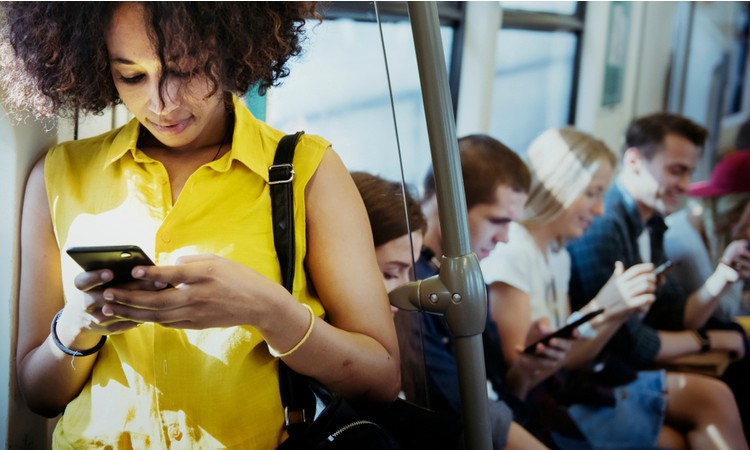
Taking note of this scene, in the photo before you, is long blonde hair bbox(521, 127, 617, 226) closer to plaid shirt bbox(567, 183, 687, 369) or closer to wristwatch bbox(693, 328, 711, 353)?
plaid shirt bbox(567, 183, 687, 369)

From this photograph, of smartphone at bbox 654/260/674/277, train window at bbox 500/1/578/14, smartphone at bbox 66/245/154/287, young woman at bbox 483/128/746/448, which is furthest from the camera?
train window at bbox 500/1/578/14

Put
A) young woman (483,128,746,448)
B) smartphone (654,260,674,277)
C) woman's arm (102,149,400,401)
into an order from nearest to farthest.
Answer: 1. woman's arm (102,149,400,401)
2. young woman (483,128,746,448)
3. smartphone (654,260,674,277)

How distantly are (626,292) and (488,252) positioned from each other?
664 millimetres

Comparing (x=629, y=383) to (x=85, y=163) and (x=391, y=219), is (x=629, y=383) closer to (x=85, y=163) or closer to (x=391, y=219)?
(x=391, y=219)

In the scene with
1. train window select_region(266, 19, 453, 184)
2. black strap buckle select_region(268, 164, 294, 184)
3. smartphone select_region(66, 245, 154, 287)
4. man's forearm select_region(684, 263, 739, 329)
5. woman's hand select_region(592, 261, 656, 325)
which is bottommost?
man's forearm select_region(684, 263, 739, 329)

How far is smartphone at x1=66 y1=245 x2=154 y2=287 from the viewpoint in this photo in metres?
0.68

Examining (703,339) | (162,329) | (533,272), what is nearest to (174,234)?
(162,329)

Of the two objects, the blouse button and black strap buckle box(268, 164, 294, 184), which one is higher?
black strap buckle box(268, 164, 294, 184)

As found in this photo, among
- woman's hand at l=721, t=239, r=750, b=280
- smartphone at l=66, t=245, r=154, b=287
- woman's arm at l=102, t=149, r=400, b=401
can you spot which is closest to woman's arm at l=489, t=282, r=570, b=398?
woman's hand at l=721, t=239, r=750, b=280

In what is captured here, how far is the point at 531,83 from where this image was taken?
3.51 m

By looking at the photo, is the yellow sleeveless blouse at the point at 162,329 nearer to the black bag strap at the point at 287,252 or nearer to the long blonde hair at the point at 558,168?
the black bag strap at the point at 287,252

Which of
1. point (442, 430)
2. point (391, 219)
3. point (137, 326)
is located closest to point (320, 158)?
point (391, 219)

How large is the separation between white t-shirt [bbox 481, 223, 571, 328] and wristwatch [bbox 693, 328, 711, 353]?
1.90ft

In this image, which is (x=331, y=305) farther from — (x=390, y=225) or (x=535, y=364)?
(x=535, y=364)
